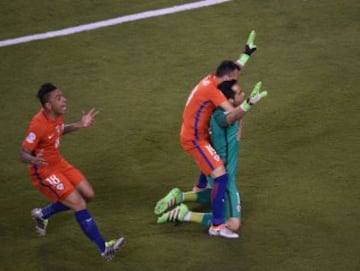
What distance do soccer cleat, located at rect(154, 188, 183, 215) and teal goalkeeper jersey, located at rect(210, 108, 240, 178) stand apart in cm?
74

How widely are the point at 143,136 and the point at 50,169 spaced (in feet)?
8.73

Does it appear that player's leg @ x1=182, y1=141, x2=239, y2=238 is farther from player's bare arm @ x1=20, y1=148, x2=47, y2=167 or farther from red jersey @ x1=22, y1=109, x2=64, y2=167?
player's bare arm @ x1=20, y1=148, x2=47, y2=167

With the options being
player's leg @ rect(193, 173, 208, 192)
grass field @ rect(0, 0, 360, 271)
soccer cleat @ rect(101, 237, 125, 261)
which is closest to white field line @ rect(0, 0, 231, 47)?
grass field @ rect(0, 0, 360, 271)

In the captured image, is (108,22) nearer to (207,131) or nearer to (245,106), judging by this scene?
(207,131)

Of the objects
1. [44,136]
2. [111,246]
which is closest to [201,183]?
[111,246]

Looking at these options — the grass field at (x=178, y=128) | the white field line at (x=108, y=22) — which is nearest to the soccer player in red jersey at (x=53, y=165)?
the grass field at (x=178, y=128)

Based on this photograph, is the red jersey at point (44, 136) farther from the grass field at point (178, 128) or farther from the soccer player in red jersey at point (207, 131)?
the soccer player in red jersey at point (207, 131)

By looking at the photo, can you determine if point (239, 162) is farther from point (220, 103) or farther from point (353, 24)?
point (353, 24)

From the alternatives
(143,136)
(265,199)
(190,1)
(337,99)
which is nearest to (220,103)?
(265,199)

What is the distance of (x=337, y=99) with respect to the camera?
12.8 metres

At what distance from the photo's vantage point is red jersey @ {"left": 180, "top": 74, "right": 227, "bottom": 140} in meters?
9.96

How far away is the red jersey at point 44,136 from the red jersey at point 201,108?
146 centimetres

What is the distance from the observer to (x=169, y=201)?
34.4ft

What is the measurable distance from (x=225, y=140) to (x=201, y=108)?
0.46 metres
